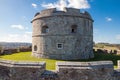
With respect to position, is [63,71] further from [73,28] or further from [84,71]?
[73,28]

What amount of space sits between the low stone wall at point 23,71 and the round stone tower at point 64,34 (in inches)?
464

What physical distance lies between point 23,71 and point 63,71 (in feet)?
5.62

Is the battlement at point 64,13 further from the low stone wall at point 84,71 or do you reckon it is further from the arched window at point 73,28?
the low stone wall at point 84,71

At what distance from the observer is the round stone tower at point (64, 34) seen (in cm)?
1827

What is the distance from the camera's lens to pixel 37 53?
2017cm

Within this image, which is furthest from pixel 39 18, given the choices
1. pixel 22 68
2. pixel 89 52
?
pixel 22 68

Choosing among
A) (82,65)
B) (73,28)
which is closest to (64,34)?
(73,28)

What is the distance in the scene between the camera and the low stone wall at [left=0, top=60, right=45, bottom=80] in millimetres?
6477

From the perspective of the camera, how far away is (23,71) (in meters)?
6.54

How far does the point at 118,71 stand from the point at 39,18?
14.4 metres

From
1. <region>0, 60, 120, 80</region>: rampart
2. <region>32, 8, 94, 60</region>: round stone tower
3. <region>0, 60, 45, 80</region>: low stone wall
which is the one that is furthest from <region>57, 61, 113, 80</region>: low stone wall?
<region>32, 8, 94, 60</region>: round stone tower

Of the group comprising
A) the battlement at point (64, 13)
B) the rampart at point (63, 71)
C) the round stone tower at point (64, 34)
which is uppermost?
the battlement at point (64, 13)

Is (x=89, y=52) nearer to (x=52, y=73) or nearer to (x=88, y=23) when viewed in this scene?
(x=88, y=23)

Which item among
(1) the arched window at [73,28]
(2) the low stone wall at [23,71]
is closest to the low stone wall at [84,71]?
(2) the low stone wall at [23,71]
